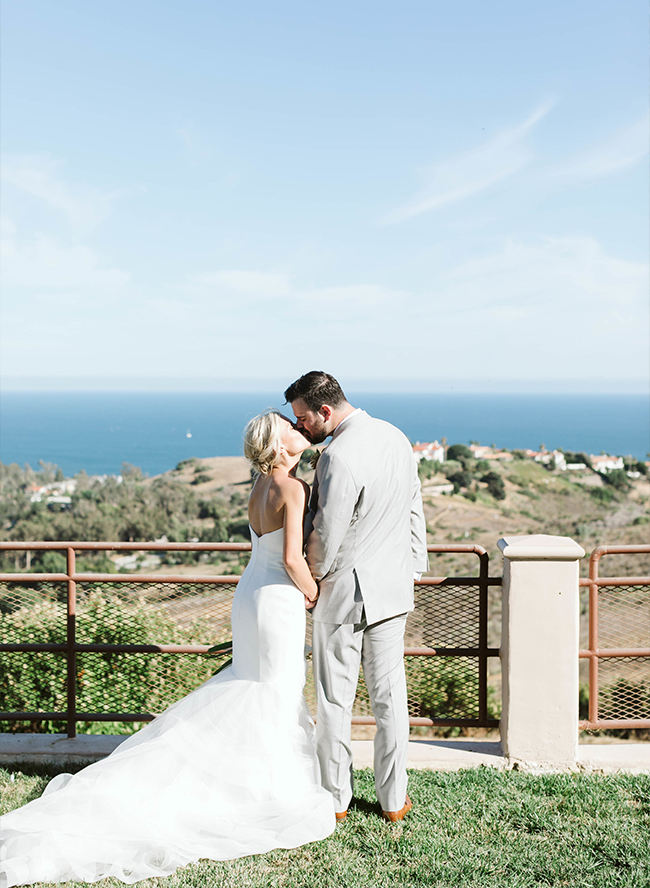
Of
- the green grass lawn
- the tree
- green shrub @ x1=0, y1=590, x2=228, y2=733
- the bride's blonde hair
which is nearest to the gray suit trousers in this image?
the green grass lawn

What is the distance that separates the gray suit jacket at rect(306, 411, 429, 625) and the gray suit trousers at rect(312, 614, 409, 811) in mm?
104

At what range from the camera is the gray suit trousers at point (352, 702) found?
3.23m

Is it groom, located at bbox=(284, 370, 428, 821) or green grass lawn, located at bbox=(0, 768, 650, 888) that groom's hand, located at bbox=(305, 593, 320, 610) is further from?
green grass lawn, located at bbox=(0, 768, 650, 888)

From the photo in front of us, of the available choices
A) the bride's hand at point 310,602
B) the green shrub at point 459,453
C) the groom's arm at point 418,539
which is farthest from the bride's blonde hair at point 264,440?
the green shrub at point 459,453

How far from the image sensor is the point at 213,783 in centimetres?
304

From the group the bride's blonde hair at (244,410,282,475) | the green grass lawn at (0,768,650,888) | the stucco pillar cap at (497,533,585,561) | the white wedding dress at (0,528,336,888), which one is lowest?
the green grass lawn at (0,768,650,888)

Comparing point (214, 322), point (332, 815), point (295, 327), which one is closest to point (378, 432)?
point (332, 815)

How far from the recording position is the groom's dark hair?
3225mm

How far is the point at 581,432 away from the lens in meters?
179

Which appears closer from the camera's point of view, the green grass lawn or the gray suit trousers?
the green grass lawn

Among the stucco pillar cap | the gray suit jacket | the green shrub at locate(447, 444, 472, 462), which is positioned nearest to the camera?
the gray suit jacket

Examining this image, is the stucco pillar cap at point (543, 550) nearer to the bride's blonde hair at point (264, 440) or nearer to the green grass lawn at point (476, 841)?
the green grass lawn at point (476, 841)

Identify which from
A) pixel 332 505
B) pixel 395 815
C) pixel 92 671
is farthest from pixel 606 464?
pixel 332 505

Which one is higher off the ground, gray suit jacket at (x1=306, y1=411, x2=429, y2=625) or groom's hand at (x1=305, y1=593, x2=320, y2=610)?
gray suit jacket at (x1=306, y1=411, x2=429, y2=625)
